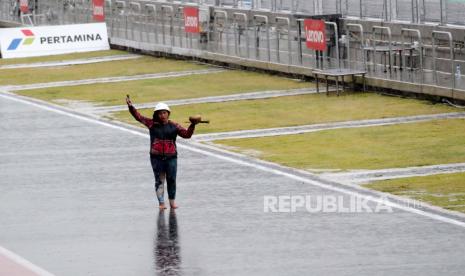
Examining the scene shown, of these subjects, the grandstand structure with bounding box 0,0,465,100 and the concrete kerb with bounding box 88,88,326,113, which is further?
the concrete kerb with bounding box 88,88,326,113

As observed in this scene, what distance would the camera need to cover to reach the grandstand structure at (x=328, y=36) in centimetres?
3228

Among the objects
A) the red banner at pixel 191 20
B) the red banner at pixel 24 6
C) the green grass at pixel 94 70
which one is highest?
the red banner at pixel 24 6

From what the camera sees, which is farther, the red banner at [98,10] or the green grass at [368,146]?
the red banner at [98,10]

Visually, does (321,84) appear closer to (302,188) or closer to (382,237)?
(302,188)

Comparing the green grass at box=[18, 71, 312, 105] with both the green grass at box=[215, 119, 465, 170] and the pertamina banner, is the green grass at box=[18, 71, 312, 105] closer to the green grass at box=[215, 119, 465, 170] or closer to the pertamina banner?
the pertamina banner

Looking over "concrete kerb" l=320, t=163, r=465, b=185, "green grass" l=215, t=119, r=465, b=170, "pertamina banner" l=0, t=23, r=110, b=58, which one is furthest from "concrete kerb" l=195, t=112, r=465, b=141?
"pertamina banner" l=0, t=23, r=110, b=58

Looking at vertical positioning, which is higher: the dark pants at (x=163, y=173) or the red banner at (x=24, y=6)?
the red banner at (x=24, y=6)

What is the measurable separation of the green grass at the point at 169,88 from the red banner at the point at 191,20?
14.1 ft

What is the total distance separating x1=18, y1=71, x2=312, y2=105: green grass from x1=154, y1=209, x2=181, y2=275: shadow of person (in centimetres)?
1587

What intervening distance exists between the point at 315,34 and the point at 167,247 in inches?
788

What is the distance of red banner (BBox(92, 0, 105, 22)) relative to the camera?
54094 mm

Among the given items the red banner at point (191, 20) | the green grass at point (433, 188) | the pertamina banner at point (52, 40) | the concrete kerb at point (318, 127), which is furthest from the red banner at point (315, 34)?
the green grass at point (433, 188)

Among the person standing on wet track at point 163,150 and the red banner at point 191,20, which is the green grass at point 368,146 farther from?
the red banner at point 191,20

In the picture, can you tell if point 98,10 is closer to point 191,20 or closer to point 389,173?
point 191,20
